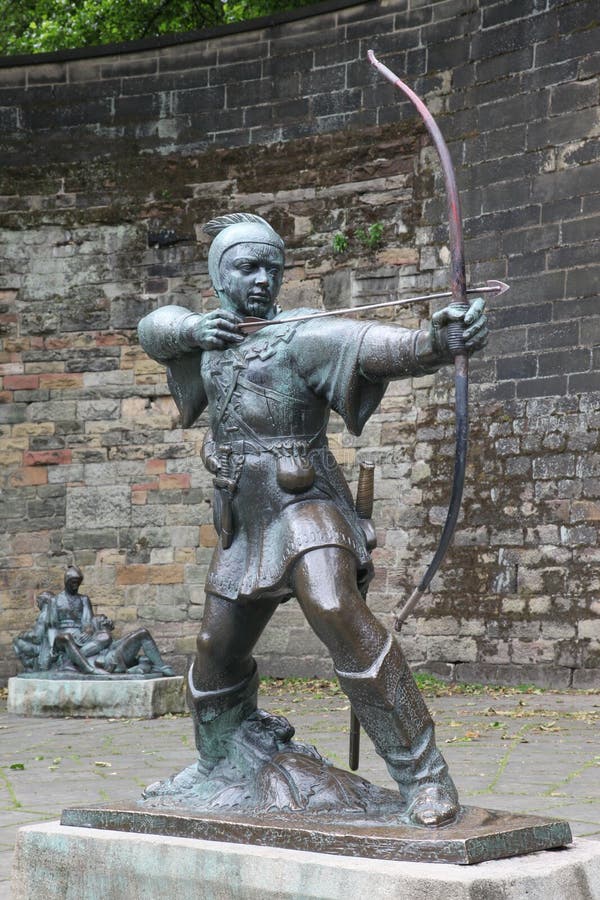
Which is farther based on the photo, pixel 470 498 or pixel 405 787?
pixel 470 498

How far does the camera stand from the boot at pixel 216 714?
13.2ft

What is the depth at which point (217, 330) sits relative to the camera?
3953mm

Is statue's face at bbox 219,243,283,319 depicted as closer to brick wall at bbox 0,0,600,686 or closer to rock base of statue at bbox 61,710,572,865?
rock base of statue at bbox 61,710,572,865

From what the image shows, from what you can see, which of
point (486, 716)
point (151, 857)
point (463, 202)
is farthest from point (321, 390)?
point (463, 202)

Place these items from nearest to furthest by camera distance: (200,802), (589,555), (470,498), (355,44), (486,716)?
(200,802), (486,716), (589,555), (470,498), (355,44)

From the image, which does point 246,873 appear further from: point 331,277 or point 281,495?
point 331,277

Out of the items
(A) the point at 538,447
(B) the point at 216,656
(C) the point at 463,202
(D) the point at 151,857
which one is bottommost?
(D) the point at 151,857

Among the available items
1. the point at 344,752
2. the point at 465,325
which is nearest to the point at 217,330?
the point at 465,325

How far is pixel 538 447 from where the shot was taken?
10.4m

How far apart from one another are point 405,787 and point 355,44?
9374mm

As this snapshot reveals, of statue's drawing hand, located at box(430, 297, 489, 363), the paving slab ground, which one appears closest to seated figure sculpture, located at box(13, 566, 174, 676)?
the paving slab ground

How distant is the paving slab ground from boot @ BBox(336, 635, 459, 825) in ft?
4.91

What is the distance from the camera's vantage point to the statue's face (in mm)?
3994

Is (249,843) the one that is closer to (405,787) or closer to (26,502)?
(405,787)
